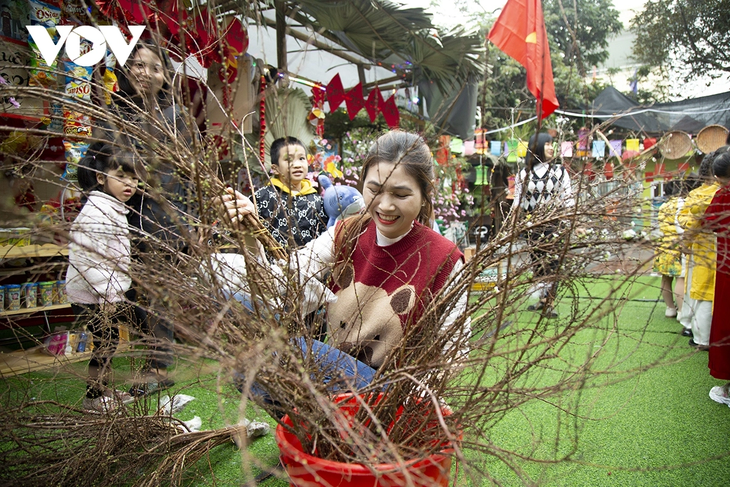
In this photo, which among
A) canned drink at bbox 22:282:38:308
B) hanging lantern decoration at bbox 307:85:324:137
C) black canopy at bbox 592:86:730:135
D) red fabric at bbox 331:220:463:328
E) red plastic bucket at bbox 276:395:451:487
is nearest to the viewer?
red plastic bucket at bbox 276:395:451:487

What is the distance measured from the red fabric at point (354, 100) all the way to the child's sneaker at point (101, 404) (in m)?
4.00

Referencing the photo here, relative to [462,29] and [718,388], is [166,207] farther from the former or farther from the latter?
[462,29]

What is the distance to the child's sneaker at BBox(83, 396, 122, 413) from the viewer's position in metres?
1.58

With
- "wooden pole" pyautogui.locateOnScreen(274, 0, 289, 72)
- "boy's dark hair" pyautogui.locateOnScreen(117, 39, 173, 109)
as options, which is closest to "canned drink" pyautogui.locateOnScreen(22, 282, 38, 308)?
"boy's dark hair" pyautogui.locateOnScreen(117, 39, 173, 109)

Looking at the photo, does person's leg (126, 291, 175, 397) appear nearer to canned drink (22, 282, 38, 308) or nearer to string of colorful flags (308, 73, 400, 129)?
canned drink (22, 282, 38, 308)

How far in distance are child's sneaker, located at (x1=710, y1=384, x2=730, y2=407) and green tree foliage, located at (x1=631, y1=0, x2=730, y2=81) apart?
34.3ft

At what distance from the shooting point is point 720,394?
265 centimetres

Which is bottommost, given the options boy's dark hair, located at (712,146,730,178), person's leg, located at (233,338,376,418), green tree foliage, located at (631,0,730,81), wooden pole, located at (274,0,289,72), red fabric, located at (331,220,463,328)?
person's leg, located at (233,338,376,418)

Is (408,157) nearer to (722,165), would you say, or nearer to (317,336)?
(317,336)

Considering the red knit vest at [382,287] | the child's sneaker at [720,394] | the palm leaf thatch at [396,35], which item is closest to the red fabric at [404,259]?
the red knit vest at [382,287]

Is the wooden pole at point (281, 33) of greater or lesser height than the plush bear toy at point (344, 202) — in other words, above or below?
above

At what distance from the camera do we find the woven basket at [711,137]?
20.4 feet

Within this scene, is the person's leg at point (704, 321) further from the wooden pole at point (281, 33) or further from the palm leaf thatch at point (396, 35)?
the wooden pole at point (281, 33)

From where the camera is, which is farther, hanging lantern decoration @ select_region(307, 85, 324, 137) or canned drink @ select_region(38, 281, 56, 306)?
hanging lantern decoration @ select_region(307, 85, 324, 137)
